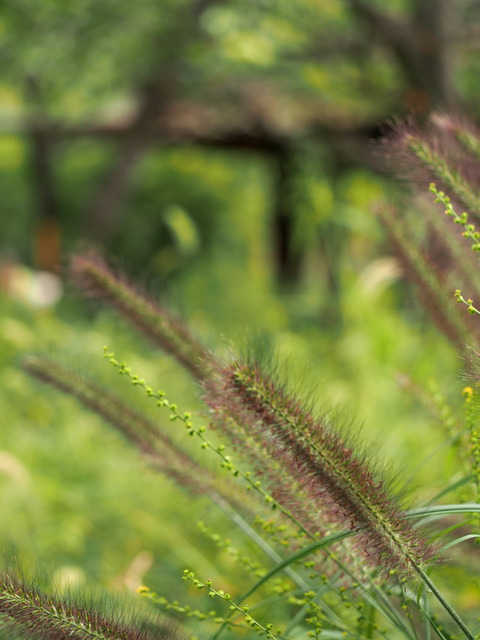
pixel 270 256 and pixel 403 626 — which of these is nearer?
pixel 403 626

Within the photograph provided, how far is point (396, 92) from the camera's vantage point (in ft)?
14.2

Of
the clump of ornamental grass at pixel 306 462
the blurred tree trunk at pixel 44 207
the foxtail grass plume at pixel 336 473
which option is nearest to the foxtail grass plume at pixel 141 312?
the clump of ornamental grass at pixel 306 462

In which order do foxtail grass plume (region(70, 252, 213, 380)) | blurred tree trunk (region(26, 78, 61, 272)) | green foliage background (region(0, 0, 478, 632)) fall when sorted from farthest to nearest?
1. blurred tree trunk (region(26, 78, 61, 272))
2. green foliage background (region(0, 0, 478, 632))
3. foxtail grass plume (region(70, 252, 213, 380))

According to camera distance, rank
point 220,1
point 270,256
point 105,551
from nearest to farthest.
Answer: point 105,551, point 220,1, point 270,256

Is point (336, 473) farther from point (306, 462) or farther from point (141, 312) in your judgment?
point (141, 312)

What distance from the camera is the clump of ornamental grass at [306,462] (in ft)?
2.24

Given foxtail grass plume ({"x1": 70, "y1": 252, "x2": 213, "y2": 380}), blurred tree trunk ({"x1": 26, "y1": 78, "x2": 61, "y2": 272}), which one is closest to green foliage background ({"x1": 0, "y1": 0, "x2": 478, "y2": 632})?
foxtail grass plume ({"x1": 70, "y1": 252, "x2": 213, "y2": 380})

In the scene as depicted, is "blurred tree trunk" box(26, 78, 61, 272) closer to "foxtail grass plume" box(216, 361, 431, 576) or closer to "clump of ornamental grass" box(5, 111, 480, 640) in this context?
"clump of ornamental grass" box(5, 111, 480, 640)

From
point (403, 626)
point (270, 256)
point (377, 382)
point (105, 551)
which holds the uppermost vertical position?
point (270, 256)

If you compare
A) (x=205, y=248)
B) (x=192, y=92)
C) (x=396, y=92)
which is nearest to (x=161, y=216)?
(x=205, y=248)

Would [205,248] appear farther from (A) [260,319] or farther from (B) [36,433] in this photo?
(B) [36,433]

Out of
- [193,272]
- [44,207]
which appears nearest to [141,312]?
[193,272]

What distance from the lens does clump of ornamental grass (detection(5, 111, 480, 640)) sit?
68 centimetres

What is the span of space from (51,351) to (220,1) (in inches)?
124
